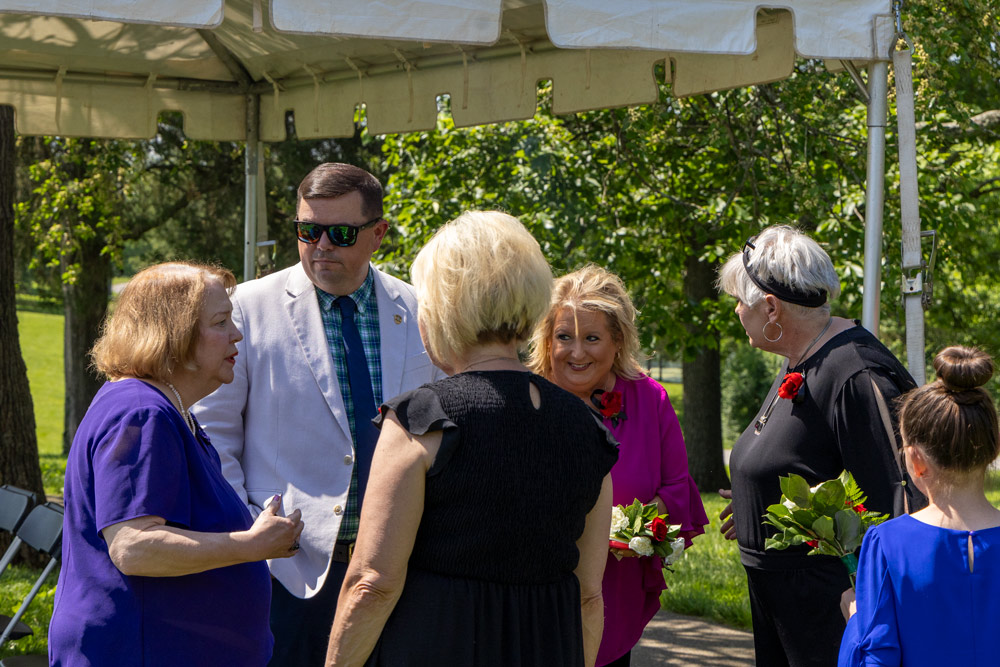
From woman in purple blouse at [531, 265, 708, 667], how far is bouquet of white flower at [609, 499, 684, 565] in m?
0.10

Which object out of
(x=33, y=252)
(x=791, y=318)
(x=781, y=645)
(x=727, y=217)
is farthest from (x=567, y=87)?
(x=33, y=252)

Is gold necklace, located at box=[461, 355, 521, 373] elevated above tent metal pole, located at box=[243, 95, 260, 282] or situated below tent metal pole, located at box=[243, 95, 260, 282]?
below

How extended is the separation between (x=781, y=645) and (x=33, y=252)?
14.0 m

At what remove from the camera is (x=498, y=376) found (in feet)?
6.26

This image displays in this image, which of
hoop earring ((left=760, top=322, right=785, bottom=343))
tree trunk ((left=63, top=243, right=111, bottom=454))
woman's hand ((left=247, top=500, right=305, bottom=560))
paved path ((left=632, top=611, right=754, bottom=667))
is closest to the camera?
woman's hand ((left=247, top=500, right=305, bottom=560))

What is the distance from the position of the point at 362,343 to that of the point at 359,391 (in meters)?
0.17

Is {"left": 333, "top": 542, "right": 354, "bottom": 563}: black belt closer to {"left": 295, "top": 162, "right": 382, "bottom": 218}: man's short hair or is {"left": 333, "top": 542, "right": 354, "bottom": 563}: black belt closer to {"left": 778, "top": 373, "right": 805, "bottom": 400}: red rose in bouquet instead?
{"left": 295, "top": 162, "right": 382, "bottom": 218}: man's short hair

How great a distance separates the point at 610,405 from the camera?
3248mm

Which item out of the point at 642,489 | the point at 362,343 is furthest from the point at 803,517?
the point at 362,343

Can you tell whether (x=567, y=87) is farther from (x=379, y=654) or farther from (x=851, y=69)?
(x=379, y=654)

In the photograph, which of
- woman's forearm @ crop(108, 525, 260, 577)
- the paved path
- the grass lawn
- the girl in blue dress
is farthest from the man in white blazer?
the grass lawn

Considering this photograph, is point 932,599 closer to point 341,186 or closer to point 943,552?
point 943,552

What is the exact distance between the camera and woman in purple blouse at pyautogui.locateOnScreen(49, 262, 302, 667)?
6.73 feet

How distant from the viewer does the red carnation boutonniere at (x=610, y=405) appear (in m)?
3.25
